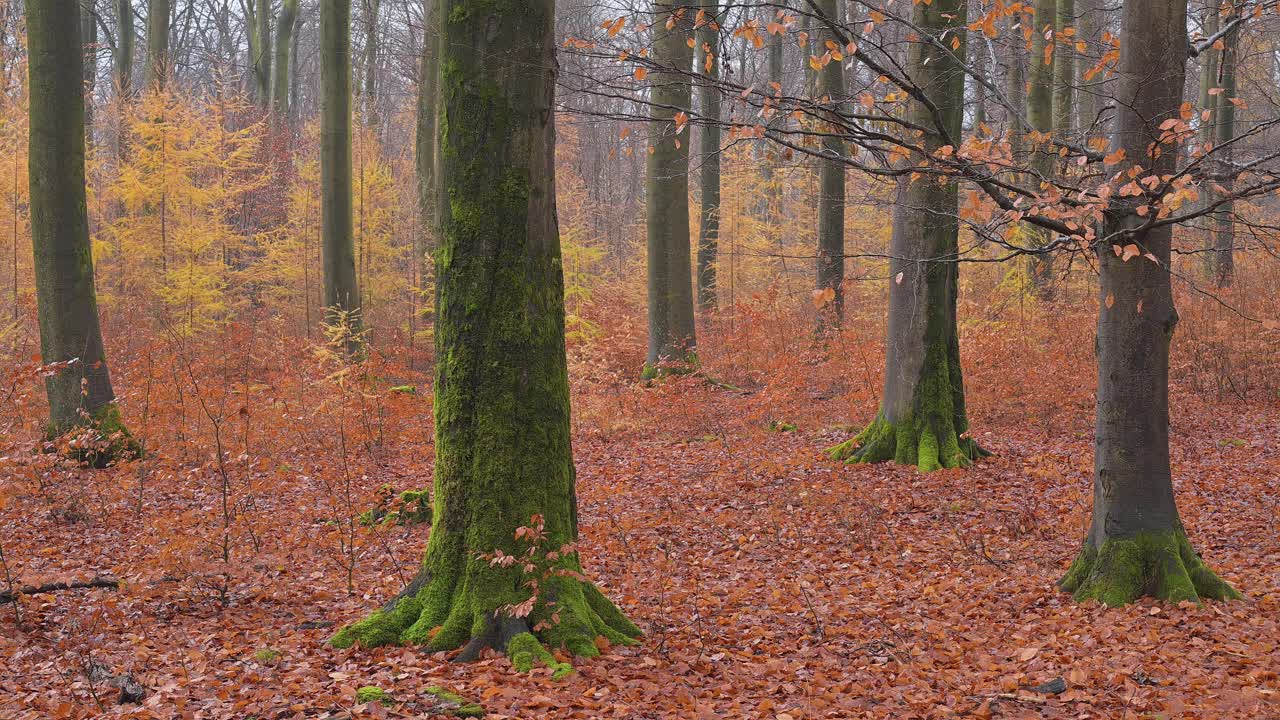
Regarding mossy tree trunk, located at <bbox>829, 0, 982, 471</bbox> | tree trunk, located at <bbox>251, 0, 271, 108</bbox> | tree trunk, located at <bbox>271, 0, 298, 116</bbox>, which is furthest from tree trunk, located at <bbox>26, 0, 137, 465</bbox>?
tree trunk, located at <bbox>251, 0, 271, 108</bbox>

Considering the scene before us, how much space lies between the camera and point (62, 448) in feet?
20.9

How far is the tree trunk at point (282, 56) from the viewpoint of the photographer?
27016 mm

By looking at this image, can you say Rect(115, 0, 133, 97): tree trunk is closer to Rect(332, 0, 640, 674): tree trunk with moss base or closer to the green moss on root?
Rect(332, 0, 640, 674): tree trunk with moss base

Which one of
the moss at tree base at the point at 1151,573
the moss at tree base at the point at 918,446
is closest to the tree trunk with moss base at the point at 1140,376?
the moss at tree base at the point at 1151,573

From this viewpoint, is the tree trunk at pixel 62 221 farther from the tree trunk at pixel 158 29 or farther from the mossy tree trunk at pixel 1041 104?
the tree trunk at pixel 158 29

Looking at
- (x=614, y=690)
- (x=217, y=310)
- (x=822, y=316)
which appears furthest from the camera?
(x=217, y=310)

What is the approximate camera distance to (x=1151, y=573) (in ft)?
17.3

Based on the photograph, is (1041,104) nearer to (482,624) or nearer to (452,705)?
(482,624)

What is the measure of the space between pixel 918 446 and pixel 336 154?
1107cm

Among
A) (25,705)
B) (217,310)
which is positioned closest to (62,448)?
(25,705)

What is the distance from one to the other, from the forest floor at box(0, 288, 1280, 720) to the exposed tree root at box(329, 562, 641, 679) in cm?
16

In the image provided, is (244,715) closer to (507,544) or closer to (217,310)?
(507,544)

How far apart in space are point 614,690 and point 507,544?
3.06ft

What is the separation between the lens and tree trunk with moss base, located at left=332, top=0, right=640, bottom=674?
4438 millimetres
